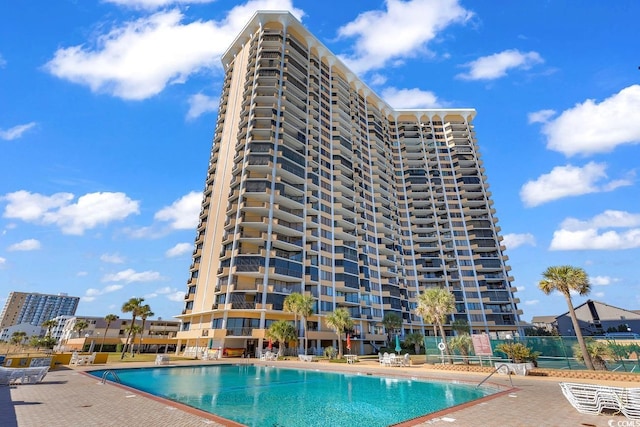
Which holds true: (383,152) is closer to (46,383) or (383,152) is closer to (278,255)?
(278,255)

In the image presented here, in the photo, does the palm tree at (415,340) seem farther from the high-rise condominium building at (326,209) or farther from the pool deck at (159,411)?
the pool deck at (159,411)

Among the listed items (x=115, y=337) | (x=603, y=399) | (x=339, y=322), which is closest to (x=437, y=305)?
(x=339, y=322)

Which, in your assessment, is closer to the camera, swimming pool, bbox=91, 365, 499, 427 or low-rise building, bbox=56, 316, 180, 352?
swimming pool, bbox=91, 365, 499, 427

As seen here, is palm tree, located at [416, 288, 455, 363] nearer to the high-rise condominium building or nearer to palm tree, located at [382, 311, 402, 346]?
the high-rise condominium building

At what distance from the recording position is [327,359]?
40.6m

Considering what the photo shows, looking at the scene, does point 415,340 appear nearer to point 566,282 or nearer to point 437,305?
point 437,305

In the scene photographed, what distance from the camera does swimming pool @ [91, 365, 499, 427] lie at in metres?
12.7

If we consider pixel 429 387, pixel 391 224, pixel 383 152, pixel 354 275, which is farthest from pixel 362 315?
pixel 383 152

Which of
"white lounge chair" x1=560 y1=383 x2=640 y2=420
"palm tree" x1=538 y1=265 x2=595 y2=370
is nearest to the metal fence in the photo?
"palm tree" x1=538 y1=265 x2=595 y2=370

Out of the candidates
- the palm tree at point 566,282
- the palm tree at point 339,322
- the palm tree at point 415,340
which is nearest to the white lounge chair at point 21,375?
the palm tree at point 339,322

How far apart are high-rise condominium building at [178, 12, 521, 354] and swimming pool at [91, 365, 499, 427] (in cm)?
2142

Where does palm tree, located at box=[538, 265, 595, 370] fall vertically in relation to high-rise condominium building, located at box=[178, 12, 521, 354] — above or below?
below

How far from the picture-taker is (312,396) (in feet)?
58.2

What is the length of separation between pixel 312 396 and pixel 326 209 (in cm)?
4572
